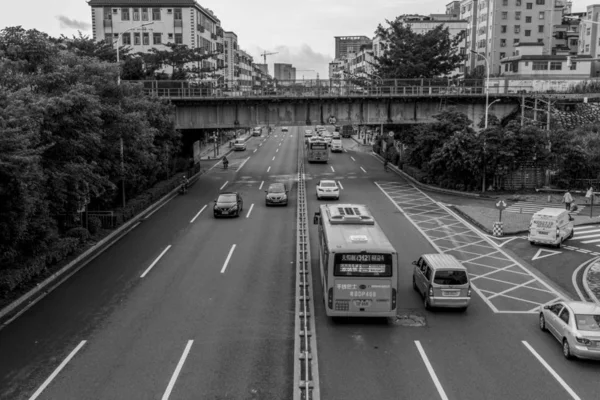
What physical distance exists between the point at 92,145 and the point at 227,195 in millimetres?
13182

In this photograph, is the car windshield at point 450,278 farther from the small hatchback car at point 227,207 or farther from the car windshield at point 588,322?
the small hatchback car at point 227,207

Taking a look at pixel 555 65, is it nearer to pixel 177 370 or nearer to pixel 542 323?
pixel 542 323

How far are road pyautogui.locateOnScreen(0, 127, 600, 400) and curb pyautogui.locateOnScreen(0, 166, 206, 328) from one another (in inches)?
20.7

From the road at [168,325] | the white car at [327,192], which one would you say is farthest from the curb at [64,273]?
the white car at [327,192]

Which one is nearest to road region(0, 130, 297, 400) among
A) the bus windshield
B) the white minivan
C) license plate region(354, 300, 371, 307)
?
license plate region(354, 300, 371, 307)

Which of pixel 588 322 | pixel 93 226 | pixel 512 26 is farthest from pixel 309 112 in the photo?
pixel 512 26

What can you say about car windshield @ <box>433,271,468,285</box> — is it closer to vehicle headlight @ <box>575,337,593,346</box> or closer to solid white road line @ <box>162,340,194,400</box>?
vehicle headlight @ <box>575,337,593,346</box>

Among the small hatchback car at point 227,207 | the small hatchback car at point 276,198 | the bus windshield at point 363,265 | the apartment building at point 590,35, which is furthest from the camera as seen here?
the apartment building at point 590,35

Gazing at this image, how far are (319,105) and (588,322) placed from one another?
4318 cm

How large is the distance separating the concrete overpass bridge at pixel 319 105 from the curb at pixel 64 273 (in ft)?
60.3

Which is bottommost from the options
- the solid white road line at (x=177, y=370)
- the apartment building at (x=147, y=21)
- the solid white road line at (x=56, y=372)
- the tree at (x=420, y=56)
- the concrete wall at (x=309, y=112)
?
the solid white road line at (x=56, y=372)

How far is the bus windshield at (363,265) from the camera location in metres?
19.0

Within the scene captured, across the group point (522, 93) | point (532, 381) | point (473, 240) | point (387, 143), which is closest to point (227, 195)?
point (473, 240)

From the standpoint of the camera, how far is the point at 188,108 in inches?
2229
